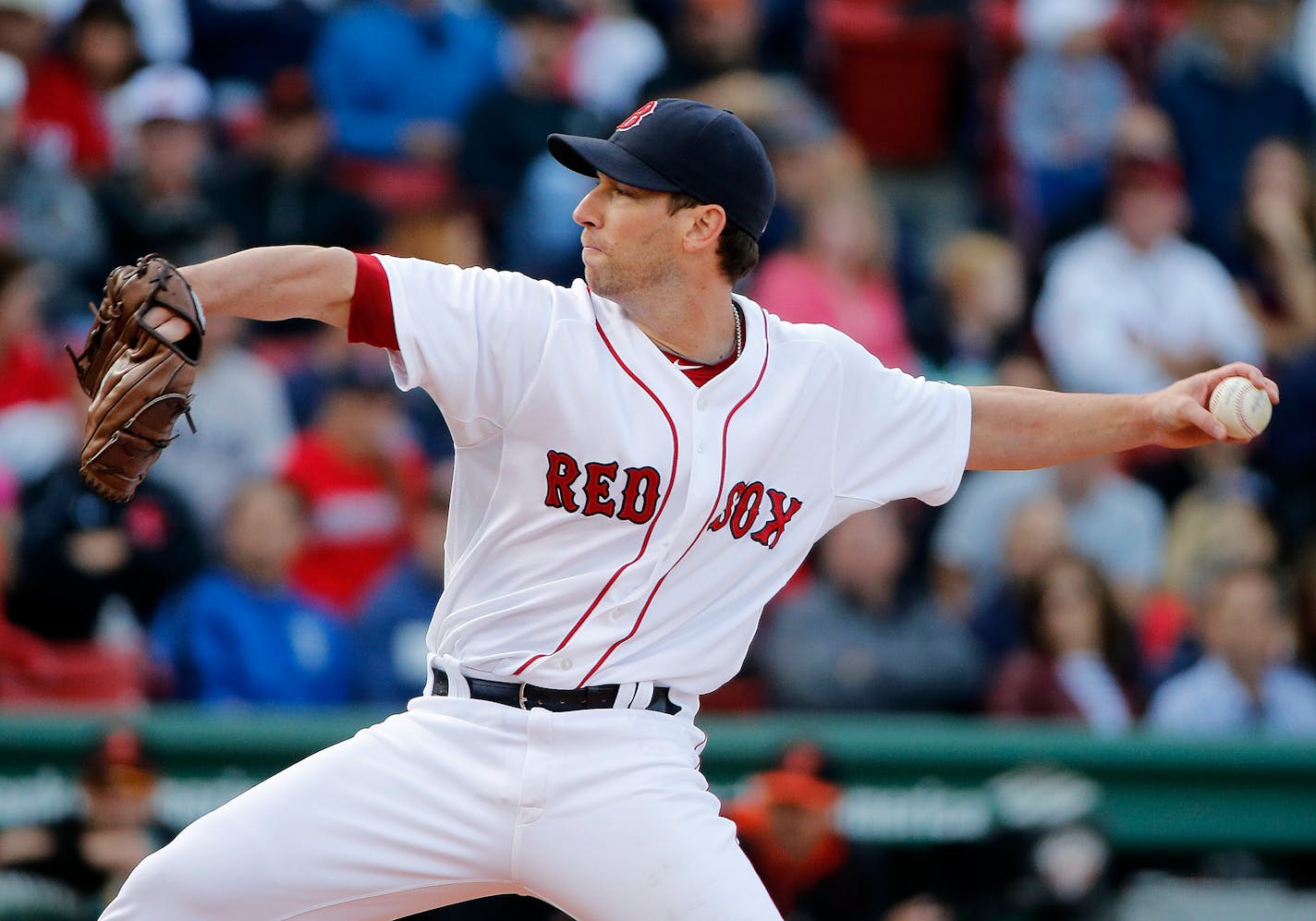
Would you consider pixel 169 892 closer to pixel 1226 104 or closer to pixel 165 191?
pixel 165 191

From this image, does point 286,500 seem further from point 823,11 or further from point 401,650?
point 823,11

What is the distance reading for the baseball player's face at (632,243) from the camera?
12.4 feet

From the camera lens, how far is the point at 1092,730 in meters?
6.75

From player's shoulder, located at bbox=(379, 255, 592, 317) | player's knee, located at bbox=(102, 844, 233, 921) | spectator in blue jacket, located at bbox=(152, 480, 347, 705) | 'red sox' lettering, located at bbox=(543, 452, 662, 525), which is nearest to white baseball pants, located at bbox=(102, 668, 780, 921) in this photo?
player's knee, located at bbox=(102, 844, 233, 921)

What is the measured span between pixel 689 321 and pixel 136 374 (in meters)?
1.13

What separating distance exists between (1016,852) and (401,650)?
2.29 metres

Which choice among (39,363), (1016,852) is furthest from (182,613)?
(1016,852)

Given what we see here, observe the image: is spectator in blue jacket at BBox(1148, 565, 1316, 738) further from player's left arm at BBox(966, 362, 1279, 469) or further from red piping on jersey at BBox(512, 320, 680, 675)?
red piping on jersey at BBox(512, 320, 680, 675)

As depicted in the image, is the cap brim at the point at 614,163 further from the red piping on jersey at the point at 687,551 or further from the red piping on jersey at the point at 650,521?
the red piping on jersey at the point at 687,551

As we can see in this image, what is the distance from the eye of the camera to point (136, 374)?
3.27 m

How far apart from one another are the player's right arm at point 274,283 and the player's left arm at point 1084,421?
142 centimetres

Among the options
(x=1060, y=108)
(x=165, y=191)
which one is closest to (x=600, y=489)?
(x=165, y=191)

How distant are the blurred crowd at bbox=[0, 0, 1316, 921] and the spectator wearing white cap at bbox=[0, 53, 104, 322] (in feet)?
0.05

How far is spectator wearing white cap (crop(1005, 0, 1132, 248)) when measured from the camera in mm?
9711
